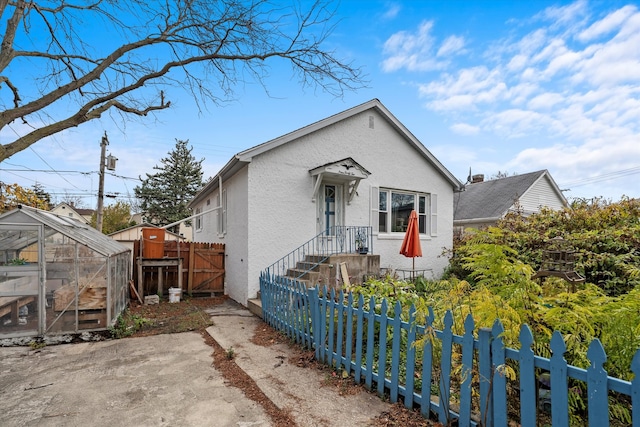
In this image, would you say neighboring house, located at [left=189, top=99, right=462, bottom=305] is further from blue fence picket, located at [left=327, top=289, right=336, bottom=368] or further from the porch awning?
blue fence picket, located at [left=327, top=289, right=336, bottom=368]

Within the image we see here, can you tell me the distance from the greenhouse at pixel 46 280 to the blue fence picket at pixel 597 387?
22.5ft

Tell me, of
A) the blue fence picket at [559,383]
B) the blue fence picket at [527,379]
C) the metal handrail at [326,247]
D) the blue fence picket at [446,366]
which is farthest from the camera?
the metal handrail at [326,247]

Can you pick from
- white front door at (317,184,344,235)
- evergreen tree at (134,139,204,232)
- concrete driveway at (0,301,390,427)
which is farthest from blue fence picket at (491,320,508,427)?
evergreen tree at (134,139,204,232)

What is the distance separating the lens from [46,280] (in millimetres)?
5574

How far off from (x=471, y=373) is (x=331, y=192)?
7.81 m

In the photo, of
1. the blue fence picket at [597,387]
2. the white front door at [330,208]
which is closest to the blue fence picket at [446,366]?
the blue fence picket at [597,387]

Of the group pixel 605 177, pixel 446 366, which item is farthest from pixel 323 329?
pixel 605 177

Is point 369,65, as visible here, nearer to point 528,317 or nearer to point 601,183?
point 528,317

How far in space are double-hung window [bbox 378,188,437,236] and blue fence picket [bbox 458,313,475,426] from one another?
27.0ft

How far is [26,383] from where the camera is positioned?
13.2 feet

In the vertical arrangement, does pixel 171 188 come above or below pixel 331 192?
above

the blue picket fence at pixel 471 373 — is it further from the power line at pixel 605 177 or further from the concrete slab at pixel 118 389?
the power line at pixel 605 177

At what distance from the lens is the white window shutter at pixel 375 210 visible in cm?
1063

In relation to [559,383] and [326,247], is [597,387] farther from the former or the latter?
[326,247]
